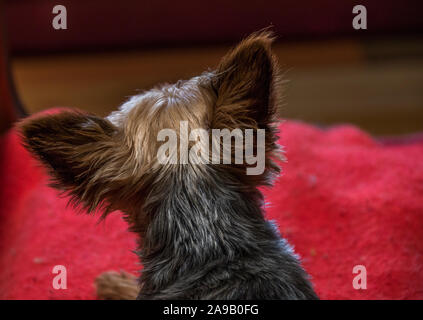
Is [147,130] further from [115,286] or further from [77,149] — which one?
[115,286]

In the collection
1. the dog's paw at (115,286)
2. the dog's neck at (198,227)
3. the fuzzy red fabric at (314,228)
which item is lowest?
the dog's paw at (115,286)

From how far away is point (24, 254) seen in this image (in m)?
1.69

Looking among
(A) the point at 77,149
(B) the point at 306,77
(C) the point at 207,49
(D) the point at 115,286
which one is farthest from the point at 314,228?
(C) the point at 207,49

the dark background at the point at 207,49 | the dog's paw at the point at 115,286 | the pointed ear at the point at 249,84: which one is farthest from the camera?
the dark background at the point at 207,49

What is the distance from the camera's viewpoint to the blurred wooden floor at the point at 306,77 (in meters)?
2.76

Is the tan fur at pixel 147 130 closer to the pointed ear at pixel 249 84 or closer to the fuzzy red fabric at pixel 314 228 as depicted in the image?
the pointed ear at pixel 249 84

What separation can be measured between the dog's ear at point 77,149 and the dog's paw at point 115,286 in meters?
0.45

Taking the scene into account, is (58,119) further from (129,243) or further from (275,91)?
(129,243)

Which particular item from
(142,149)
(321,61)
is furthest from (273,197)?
(321,61)

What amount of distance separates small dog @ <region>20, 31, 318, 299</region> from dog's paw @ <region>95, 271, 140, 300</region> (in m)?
0.40

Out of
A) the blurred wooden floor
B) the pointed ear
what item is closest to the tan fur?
the pointed ear

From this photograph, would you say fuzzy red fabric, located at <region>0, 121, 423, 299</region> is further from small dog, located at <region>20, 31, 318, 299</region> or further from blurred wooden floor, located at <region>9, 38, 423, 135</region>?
blurred wooden floor, located at <region>9, 38, 423, 135</region>

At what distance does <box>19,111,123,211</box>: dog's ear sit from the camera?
106cm

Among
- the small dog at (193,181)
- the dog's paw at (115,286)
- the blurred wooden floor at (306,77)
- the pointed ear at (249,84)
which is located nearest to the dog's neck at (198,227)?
the small dog at (193,181)
